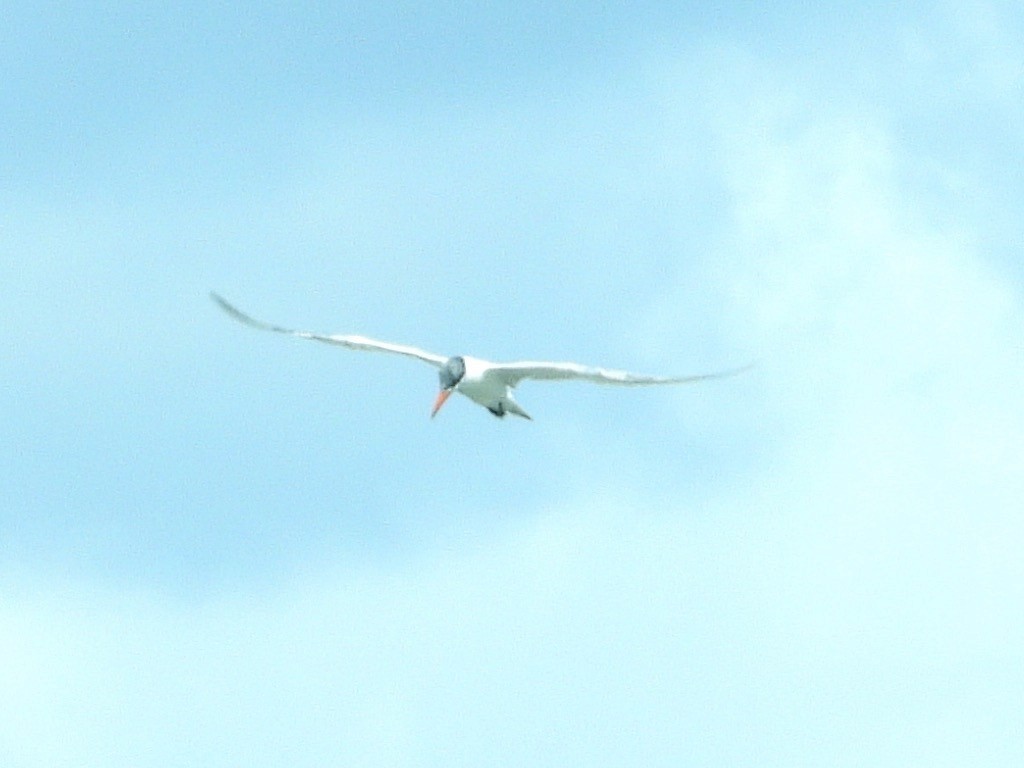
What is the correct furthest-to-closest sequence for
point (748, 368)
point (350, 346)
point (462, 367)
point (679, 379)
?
point (350, 346) → point (462, 367) → point (679, 379) → point (748, 368)

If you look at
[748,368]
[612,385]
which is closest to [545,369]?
[612,385]

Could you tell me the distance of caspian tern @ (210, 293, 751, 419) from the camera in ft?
241

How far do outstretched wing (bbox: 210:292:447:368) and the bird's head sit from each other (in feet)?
9.94

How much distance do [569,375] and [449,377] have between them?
669 centimetres

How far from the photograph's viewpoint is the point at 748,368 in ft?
215

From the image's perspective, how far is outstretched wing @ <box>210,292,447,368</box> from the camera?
84.1 m

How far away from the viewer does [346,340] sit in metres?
85.6

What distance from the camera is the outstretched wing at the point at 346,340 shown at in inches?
3310

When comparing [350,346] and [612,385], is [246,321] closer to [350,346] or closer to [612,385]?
[350,346]

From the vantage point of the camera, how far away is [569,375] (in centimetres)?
7500

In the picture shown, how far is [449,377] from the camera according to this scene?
80.1 metres

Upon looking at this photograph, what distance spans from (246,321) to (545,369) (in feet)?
48.9

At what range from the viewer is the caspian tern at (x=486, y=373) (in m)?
73.5

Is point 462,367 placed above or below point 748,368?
above
